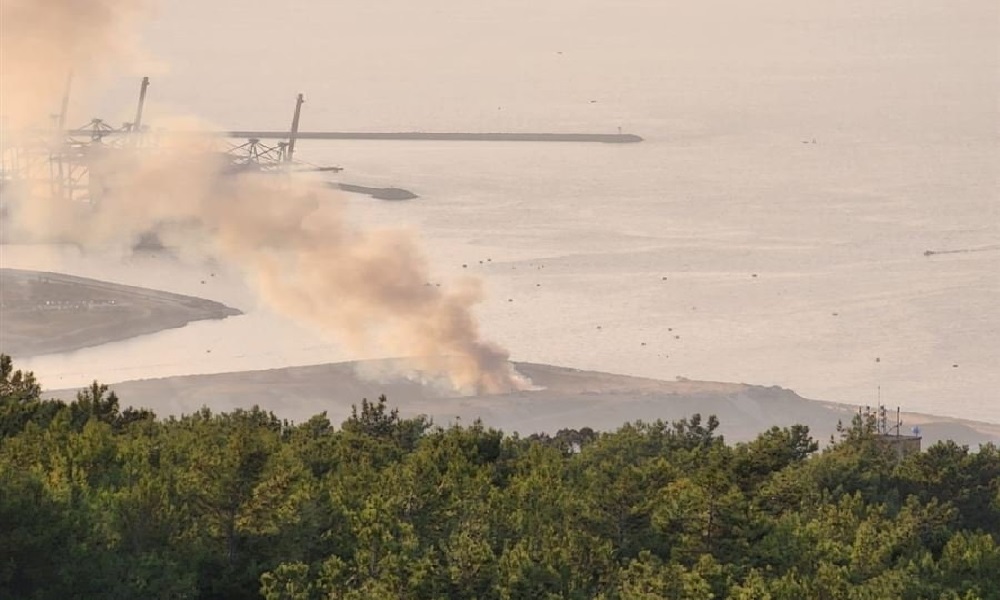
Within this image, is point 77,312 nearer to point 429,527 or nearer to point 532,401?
point 532,401

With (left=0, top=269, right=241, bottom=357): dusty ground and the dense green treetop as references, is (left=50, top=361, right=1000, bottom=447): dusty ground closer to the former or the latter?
(left=0, top=269, right=241, bottom=357): dusty ground

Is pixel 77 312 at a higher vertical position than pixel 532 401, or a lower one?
higher

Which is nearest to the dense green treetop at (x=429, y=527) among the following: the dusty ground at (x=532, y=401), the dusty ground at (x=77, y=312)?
the dusty ground at (x=532, y=401)

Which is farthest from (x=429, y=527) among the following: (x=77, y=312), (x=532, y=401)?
(x=77, y=312)

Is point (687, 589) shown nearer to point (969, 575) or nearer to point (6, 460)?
point (969, 575)

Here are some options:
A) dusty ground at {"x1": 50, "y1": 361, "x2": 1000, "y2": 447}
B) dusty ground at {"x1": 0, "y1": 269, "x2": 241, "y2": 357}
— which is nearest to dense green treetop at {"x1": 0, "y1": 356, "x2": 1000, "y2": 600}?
dusty ground at {"x1": 50, "y1": 361, "x2": 1000, "y2": 447}

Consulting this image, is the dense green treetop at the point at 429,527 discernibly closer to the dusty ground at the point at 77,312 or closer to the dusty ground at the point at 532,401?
the dusty ground at the point at 532,401

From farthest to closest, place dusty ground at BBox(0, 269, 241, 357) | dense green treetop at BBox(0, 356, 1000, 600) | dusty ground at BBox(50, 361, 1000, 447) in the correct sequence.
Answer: dusty ground at BBox(0, 269, 241, 357), dusty ground at BBox(50, 361, 1000, 447), dense green treetop at BBox(0, 356, 1000, 600)
